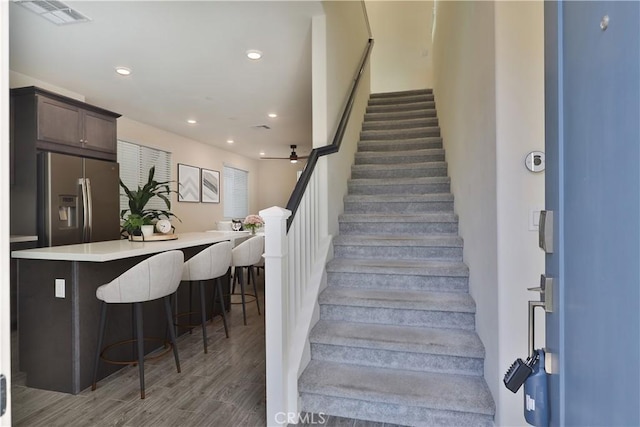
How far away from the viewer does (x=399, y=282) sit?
270 cm

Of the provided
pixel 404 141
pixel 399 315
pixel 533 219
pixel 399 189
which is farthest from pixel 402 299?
pixel 404 141

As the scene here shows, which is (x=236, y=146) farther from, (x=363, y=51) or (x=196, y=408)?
(x=196, y=408)

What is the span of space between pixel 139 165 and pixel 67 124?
204 cm

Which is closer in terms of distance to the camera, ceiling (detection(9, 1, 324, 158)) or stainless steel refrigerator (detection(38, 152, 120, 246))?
ceiling (detection(9, 1, 324, 158))

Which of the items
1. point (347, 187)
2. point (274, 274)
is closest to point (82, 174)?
point (347, 187)

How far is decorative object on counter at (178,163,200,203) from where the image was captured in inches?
271

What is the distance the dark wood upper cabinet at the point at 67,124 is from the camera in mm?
3613

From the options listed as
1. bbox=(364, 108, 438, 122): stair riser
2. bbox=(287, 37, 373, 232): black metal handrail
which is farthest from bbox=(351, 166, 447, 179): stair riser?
bbox=(364, 108, 438, 122): stair riser

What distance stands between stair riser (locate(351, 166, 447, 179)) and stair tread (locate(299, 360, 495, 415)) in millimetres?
2151

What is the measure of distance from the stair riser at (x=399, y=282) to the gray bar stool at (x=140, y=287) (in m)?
1.17

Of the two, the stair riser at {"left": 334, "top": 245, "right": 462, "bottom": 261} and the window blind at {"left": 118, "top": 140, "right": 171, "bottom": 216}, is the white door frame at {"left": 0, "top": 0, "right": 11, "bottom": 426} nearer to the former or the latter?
the stair riser at {"left": 334, "top": 245, "right": 462, "bottom": 261}

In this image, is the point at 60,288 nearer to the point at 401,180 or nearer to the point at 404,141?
the point at 401,180

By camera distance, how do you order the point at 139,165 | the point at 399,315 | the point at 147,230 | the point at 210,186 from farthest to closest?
the point at 210,186, the point at 139,165, the point at 147,230, the point at 399,315

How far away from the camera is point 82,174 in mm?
4023
